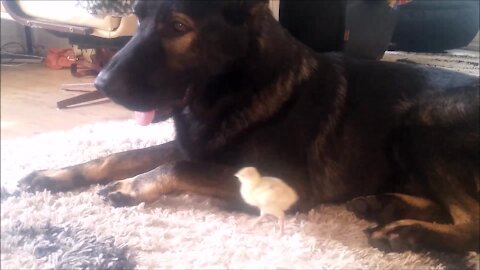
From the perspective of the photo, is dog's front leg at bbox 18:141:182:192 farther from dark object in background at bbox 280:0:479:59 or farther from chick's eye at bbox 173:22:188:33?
dark object in background at bbox 280:0:479:59

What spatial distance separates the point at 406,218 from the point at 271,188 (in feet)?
1.39

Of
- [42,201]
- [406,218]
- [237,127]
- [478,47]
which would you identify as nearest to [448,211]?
[406,218]

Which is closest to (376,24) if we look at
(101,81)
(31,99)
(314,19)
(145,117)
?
(314,19)

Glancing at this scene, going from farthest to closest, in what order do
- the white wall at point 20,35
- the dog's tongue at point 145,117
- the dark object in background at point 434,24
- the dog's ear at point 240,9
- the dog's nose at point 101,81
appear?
Answer: the dark object in background at point 434,24 < the dog's tongue at point 145,117 < the dog's ear at point 240,9 < the dog's nose at point 101,81 < the white wall at point 20,35

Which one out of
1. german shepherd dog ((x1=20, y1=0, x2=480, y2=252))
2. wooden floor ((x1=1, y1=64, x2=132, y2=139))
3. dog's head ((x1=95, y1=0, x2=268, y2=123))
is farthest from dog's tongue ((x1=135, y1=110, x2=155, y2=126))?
wooden floor ((x1=1, y1=64, x2=132, y2=139))

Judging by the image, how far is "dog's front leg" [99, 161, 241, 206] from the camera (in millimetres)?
1252

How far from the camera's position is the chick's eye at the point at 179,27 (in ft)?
3.83

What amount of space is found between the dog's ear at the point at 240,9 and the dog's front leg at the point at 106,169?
499mm

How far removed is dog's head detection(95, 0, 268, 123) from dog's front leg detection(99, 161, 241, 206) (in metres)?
0.19

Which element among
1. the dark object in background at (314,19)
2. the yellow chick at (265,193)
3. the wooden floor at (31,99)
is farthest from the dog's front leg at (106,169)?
the dark object in background at (314,19)

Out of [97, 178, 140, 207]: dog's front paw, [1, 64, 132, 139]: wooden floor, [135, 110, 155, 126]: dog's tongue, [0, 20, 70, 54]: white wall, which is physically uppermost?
[0, 20, 70, 54]: white wall

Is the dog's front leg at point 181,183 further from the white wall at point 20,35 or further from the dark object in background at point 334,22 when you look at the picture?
the dark object in background at point 334,22

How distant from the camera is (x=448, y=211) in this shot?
1.21 metres

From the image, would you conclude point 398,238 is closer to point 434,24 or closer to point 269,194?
point 269,194
